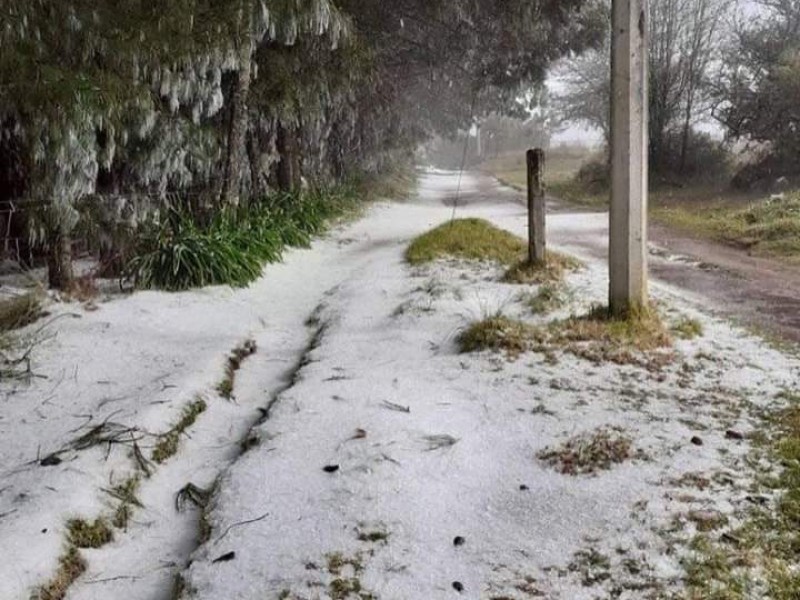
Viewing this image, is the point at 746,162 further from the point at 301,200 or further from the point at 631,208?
the point at 631,208

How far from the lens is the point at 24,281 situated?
722cm

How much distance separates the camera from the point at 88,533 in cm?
316

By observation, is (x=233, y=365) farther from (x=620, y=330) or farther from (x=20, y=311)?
(x=620, y=330)

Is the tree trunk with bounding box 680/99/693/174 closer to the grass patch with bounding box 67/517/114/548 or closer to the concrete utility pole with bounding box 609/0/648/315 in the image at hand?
the concrete utility pole with bounding box 609/0/648/315

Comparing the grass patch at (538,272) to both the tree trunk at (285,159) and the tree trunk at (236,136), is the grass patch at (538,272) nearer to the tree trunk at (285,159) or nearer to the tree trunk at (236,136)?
the tree trunk at (236,136)

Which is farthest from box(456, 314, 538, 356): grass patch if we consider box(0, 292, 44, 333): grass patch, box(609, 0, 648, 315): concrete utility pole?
box(0, 292, 44, 333): grass patch

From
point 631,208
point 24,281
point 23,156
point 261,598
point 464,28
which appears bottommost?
point 261,598

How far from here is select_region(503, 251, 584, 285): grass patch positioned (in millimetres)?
7289

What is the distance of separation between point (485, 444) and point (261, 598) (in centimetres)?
152

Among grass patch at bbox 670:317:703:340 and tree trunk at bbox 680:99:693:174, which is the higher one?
tree trunk at bbox 680:99:693:174

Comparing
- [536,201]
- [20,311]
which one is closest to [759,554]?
[536,201]

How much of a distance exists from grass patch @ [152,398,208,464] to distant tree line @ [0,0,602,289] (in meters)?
2.89

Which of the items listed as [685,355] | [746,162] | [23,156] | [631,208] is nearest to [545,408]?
[685,355]

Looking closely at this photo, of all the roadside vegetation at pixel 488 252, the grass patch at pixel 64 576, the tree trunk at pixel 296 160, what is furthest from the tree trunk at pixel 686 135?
the grass patch at pixel 64 576
